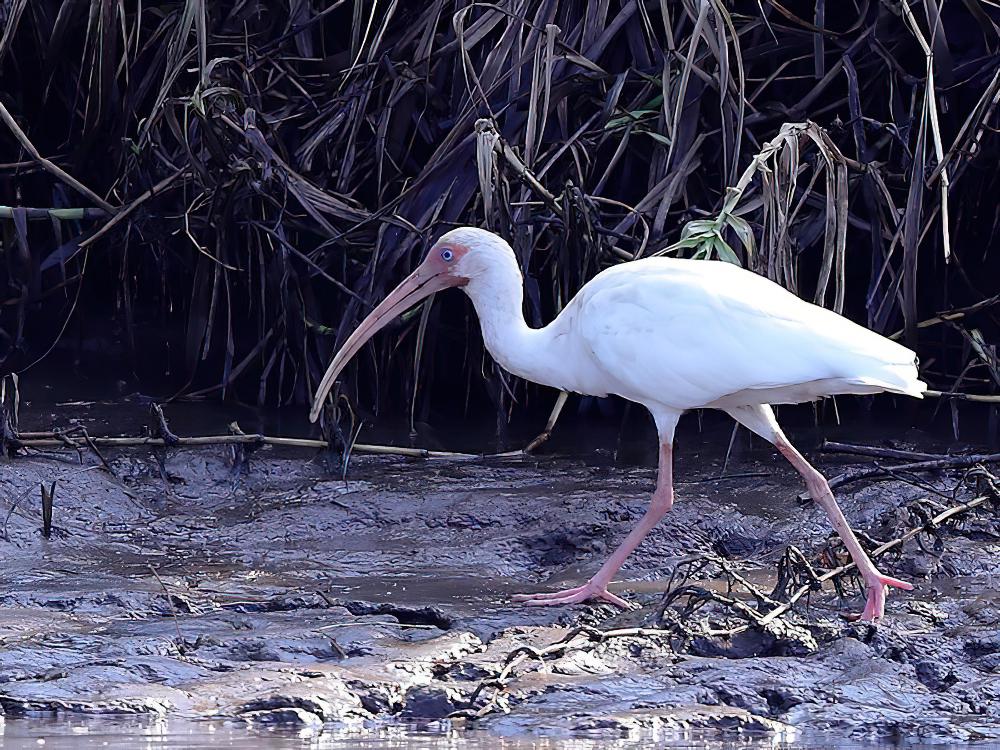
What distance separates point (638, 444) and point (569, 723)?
11.5ft

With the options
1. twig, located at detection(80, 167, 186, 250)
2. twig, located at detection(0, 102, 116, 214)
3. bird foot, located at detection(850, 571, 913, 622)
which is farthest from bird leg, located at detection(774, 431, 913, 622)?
twig, located at detection(0, 102, 116, 214)

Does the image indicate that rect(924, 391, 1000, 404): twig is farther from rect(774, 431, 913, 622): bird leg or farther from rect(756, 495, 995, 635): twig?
rect(774, 431, 913, 622): bird leg

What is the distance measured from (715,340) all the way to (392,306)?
1480mm

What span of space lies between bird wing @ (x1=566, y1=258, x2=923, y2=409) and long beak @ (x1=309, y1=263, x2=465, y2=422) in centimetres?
70

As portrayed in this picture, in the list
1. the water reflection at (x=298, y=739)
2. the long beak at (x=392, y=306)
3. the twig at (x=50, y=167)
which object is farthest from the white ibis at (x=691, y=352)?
the twig at (x=50, y=167)

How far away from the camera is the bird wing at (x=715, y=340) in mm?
5219

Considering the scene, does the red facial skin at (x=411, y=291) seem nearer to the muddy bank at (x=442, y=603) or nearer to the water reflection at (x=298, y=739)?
the muddy bank at (x=442, y=603)

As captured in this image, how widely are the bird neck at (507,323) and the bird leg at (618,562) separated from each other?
59 centimetres

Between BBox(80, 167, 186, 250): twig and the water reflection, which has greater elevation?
BBox(80, 167, 186, 250): twig

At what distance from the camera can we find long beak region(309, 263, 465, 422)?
243 inches

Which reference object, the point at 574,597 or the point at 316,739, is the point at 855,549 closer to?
the point at 574,597

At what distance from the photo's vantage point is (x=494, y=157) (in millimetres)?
6531

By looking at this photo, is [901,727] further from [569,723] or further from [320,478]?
[320,478]

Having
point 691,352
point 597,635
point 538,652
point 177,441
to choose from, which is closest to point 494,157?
point 691,352
